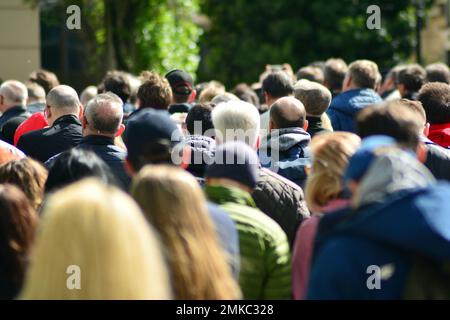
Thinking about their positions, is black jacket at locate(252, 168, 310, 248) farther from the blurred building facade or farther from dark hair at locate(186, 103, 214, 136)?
the blurred building facade

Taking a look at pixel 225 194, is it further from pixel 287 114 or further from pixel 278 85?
pixel 278 85

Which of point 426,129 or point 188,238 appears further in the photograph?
point 426,129

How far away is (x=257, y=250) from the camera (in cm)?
425

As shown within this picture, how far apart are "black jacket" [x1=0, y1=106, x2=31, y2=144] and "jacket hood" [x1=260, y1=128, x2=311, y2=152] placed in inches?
121

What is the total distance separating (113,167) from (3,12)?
13.2 m

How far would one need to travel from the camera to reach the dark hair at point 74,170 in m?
4.70

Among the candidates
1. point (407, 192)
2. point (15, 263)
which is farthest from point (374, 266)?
point (15, 263)

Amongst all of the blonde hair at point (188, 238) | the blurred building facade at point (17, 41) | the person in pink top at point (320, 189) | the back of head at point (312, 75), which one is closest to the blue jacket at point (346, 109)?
the back of head at point (312, 75)

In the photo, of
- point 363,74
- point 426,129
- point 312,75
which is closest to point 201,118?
point 426,129

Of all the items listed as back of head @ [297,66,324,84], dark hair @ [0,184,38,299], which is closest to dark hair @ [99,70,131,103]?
back of head @ [297,66,324,84]

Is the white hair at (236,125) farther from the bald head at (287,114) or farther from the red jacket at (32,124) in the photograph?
the red jacket at (32,124)

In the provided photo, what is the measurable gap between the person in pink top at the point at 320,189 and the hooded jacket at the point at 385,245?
0.87 meters

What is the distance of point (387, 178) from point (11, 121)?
239 inches
